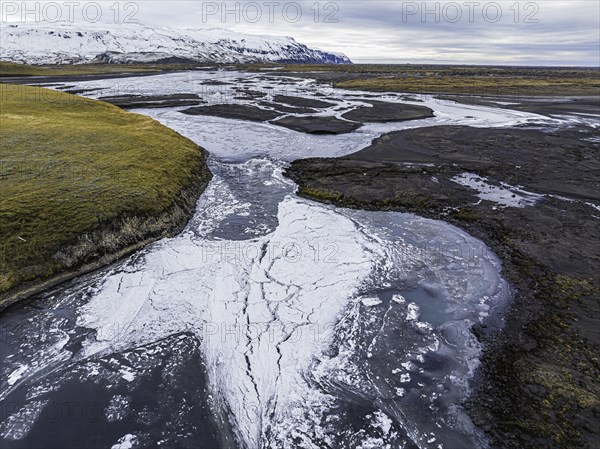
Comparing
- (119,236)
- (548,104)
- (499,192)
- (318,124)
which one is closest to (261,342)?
(119,236)

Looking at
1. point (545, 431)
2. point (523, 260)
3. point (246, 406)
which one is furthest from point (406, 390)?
point (523, 260)

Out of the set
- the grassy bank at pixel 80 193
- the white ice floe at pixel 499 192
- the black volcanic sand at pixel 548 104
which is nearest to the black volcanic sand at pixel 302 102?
the black volcanic sand at pixel 548 104

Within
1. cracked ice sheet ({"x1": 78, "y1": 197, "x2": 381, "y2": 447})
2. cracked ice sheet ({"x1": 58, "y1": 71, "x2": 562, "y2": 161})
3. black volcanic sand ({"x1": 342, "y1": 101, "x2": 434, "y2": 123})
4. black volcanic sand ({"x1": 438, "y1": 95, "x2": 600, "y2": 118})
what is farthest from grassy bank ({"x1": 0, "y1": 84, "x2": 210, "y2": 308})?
black volcanic sand ({"x1": 438, "y1": 95, "x2": 600, "y2": 118})

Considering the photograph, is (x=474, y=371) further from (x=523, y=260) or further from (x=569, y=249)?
(x=569, y=249)

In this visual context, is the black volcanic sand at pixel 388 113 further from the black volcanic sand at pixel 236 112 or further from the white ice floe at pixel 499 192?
the white ice floe at pixel 499 192

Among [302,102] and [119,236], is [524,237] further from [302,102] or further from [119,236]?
[302,102]
